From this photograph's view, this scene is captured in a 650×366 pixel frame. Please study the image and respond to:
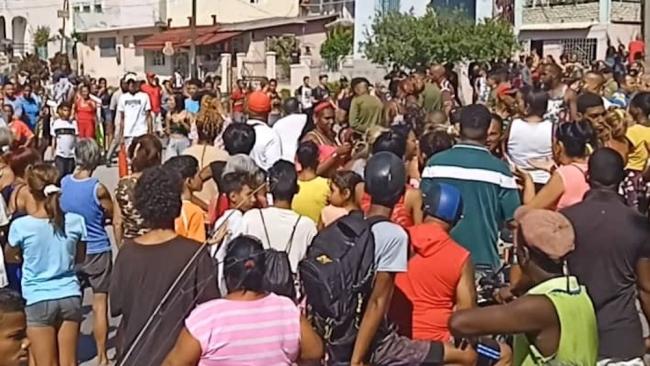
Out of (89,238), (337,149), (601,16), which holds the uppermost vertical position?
(601,16)

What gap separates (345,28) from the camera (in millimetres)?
43438

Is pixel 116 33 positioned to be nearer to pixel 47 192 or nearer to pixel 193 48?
pixel 193 48

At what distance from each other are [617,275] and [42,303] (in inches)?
132

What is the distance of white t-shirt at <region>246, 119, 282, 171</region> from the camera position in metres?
8.82

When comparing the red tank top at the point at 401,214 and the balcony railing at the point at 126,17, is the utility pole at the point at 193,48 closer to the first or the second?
the balcony railing at the point at 126,17

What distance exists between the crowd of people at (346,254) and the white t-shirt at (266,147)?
2.6 inches

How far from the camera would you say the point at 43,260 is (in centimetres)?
662

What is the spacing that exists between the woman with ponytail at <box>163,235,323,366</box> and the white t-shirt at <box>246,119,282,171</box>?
4357 mm

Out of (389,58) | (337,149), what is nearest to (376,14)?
(389,58)

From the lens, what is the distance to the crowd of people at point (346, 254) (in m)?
4.19

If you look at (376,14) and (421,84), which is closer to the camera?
(421,84)

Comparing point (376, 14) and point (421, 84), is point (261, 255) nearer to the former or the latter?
point (421, 84)

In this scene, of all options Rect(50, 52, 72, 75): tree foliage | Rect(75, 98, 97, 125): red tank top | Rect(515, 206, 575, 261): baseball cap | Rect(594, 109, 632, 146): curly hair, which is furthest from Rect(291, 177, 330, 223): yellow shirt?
Rect(50, 52, 72, 75): tree foliage

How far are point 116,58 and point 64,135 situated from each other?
4260 cm
